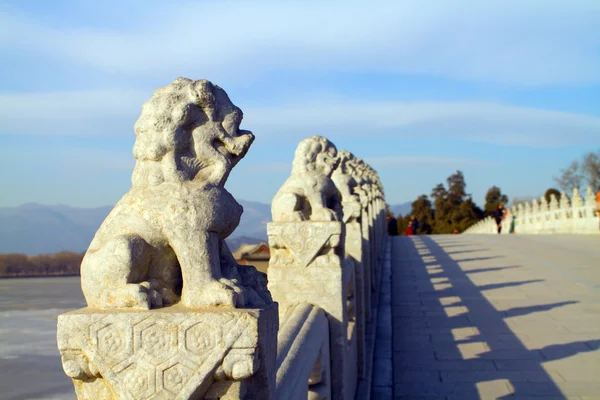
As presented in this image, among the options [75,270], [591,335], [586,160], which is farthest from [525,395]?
[586,160]

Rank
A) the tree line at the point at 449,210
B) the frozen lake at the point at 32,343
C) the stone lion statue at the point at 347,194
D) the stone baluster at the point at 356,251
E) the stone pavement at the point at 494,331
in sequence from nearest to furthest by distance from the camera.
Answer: the frozen lake at the point at 32,343
the stone baluster at the point at 356,251
the stone pavement at the point at 494,331
the stone lion statue at the point at 347,194
the tree line at the point at 449,210

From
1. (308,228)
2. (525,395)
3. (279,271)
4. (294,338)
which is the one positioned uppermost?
(308,228)

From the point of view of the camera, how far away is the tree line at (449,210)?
48.8m

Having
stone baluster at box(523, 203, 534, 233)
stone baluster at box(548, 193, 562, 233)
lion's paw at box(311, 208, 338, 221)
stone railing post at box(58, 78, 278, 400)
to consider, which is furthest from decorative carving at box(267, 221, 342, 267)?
stone baluster at box(523, 203, 534, 233)

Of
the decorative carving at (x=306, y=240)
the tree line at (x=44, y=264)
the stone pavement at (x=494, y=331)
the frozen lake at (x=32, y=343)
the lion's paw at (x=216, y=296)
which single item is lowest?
the stone pavement at (x=494, y=331)

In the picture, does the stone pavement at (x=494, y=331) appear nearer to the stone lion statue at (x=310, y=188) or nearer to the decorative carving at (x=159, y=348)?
the stone lion statue at (x=310, y=188)

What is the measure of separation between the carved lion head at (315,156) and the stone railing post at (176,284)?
2951 mm

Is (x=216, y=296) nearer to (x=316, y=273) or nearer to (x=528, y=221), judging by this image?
(x=316, y=273)

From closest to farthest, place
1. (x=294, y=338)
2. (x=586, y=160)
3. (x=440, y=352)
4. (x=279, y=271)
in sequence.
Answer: (x=294, y=338) → (x=279, y=271) → (x=440, y=352) → (x=586, y=160)

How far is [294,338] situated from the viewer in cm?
320

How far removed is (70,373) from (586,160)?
48207 mm

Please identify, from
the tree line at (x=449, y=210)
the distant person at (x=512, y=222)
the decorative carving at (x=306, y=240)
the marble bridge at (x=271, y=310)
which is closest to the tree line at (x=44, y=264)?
the marble bridge at (x=271, y=310)

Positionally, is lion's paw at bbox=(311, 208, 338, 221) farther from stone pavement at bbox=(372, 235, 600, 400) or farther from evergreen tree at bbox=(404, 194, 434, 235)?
evergreen tree at bbox=(404, 194, 434, 235)

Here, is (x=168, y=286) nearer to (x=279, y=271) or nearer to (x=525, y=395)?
(x=279, y=271)
